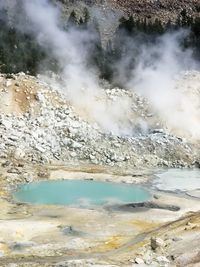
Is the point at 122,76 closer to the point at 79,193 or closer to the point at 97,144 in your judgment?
the point at 97,144

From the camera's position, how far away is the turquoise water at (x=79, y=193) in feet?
131

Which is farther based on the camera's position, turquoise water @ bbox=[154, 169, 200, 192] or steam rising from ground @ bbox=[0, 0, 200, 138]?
Result: steam rising from ground @ bbox=[0, 0, 200, 138]

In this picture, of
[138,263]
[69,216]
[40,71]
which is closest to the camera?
[138,263]

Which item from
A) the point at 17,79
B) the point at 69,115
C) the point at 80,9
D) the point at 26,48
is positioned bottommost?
the point at 69,115

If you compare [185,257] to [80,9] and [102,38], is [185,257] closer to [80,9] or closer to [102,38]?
[102,38]

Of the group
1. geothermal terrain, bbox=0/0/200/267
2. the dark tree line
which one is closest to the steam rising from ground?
geothermal terrain, bbox=0/0/200/267

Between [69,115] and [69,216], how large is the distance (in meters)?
21.5

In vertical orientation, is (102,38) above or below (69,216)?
above

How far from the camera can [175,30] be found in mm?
77875

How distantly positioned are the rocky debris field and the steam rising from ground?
1.48m

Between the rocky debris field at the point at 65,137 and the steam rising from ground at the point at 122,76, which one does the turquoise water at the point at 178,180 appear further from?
the steam rising from ground at the point at 122,76

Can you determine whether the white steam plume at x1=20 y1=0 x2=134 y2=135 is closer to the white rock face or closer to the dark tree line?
the dark tree line

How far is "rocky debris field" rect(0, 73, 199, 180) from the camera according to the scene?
165 feet

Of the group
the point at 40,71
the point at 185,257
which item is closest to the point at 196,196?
the point at 185,257
